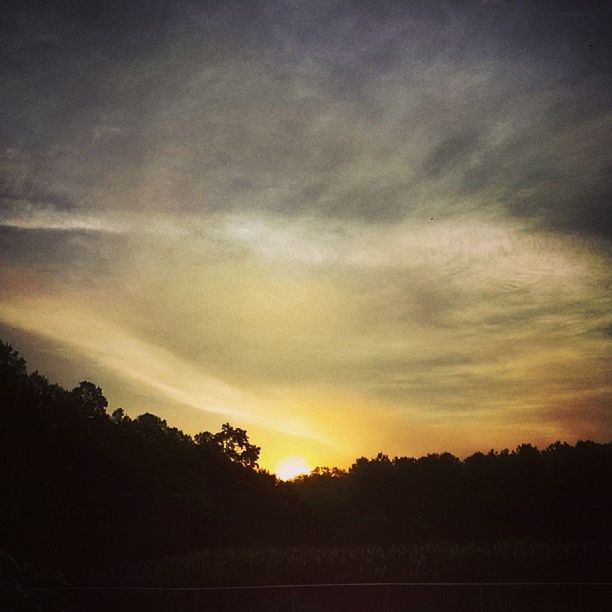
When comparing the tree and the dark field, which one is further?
the tree

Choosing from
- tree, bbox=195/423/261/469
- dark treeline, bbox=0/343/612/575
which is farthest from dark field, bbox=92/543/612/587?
tree, bbox=195/423/261/469

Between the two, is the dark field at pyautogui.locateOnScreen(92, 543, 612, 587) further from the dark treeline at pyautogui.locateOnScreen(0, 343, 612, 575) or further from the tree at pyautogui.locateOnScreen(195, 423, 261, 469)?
the tree at pyautogui.locateOnScreen(195, 423, 261, 469)

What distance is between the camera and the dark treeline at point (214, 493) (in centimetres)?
3578

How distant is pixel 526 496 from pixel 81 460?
57.8m

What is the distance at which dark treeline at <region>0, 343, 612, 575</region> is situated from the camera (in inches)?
1409

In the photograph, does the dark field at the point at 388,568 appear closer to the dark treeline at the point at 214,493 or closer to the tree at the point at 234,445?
the dark treeline at the point at 214,493

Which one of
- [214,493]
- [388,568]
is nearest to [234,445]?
[214,493]

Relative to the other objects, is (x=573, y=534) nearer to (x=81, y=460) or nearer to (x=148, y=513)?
(x=148, y=513)

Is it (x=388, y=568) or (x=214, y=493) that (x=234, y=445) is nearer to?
(x=214, y=493)

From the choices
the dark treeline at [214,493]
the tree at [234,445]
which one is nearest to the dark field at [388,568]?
the dark treeline at [214,493]

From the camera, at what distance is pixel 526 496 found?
72000 mm

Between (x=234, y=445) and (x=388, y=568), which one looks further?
(x=234, y=445)

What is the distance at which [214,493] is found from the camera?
196 ft

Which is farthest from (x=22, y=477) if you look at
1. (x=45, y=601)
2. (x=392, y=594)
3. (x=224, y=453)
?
(x=224, y=453)
